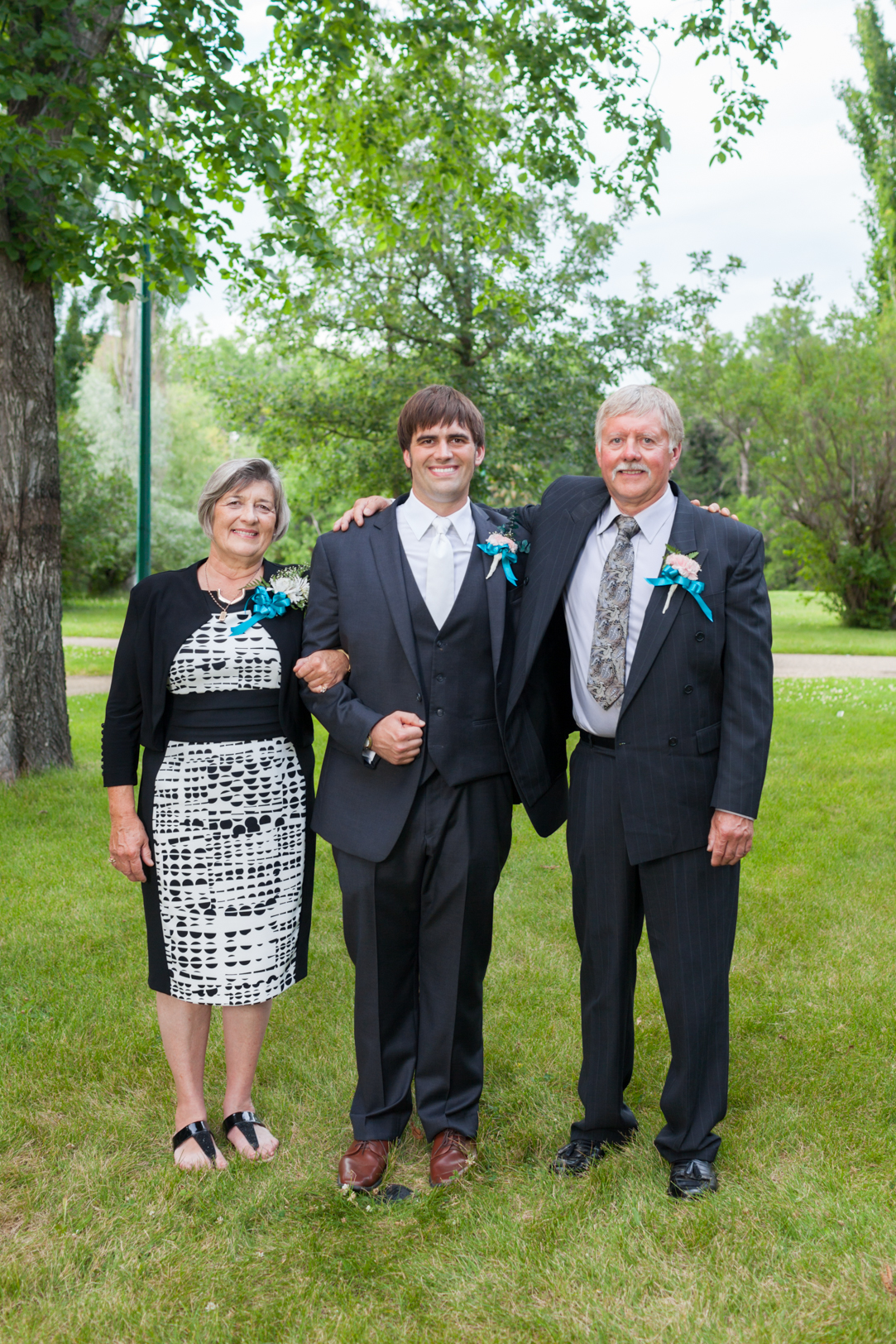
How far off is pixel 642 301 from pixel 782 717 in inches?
455

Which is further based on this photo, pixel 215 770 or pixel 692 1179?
pixel 215 770

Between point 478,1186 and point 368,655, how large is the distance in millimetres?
1638

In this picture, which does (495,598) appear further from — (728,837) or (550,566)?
(728,837)

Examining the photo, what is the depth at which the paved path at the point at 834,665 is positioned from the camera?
49.7 ft

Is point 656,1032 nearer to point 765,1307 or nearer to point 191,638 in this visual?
point 765,1307

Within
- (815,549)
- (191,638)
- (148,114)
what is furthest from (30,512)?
(815,549)

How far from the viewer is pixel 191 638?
3.25 m

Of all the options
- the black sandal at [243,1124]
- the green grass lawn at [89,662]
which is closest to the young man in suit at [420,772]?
the black sandal at [243,1124]

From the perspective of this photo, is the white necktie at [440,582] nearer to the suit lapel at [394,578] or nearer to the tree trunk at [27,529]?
the suit lapel at [394,578]

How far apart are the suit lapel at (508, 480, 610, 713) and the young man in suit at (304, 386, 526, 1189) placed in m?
0.07

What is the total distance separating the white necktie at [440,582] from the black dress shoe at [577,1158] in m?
1.70

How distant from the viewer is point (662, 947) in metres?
3.13

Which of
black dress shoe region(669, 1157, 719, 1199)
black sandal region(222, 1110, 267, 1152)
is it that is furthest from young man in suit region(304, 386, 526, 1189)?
black dress shoe region(669, 1157, 719, 1199)

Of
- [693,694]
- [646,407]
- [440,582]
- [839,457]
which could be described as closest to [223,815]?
[440,582]
